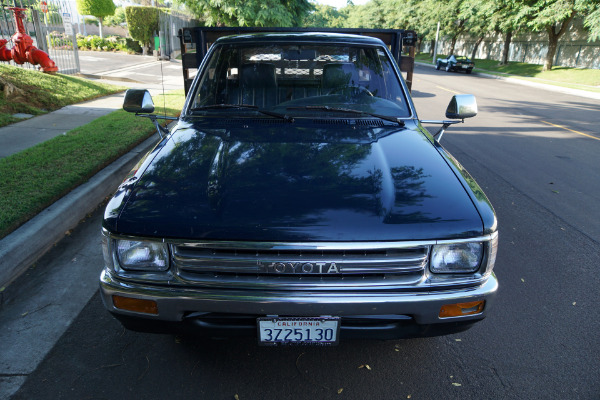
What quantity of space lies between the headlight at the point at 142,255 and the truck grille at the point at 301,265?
6 cm

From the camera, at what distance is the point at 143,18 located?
1133 inches

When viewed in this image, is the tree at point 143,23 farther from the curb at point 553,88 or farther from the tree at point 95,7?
the curb at point 553,88

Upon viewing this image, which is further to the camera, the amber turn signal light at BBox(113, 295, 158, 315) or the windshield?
the windshield

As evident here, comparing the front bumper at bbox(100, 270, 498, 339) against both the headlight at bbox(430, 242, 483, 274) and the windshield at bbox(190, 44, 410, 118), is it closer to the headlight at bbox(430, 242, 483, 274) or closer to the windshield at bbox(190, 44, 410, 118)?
the headlight at bbox(430, 242, 483, 274)

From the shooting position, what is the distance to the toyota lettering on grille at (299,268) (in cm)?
202

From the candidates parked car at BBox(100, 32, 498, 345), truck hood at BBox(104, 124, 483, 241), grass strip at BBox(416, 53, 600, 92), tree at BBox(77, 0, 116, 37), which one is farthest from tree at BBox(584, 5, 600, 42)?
tree at BBox(77, 0, 116, 37)

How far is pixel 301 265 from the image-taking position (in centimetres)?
203

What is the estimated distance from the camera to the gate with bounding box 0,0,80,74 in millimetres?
13195

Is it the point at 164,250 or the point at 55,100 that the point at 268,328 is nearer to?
the point at 164,250

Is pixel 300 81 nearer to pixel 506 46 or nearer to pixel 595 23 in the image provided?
pixel 595 23

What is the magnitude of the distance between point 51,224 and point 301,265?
3.03m

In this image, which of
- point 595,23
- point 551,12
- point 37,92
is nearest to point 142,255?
point 37,92

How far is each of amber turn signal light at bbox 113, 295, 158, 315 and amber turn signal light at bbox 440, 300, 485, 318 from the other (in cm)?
140

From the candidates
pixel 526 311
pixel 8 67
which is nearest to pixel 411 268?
pixel 526 311
